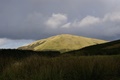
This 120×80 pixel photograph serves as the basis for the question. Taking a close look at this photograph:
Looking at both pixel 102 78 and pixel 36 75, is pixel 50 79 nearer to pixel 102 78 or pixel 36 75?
pixel 36 75

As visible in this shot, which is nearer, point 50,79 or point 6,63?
point 50,79

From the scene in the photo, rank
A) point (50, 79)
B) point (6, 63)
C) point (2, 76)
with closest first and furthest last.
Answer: point (50, 79), point (2, 76), point (6, 63)

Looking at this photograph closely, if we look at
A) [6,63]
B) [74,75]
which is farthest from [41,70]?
[6,63]

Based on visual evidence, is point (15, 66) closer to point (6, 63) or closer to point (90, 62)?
point (6, 63)

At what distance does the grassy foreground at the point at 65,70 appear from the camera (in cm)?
1312

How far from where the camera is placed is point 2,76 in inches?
552

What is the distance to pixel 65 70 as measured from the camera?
1344 centimetres

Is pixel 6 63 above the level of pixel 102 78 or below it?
above

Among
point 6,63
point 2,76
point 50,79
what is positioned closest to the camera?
point 50,79

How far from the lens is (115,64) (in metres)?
14.1

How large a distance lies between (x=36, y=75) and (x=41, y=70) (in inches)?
18.6

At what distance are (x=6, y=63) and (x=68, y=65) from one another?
170 inches

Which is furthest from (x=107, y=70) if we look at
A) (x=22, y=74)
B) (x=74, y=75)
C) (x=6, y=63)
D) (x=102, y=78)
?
(x=6, y=63)

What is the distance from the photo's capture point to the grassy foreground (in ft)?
43.1
